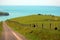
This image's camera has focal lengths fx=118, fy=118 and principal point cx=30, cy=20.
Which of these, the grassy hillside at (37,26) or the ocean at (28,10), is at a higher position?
the ocean at (28,10)

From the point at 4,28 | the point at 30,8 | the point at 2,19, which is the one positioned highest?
the point at 30,8

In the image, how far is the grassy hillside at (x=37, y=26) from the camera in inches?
83.6

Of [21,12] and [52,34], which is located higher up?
[21,12]

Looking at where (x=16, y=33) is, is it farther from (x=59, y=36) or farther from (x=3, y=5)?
(x=59, y=36)

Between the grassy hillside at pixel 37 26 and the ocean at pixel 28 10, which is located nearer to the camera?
the grassy hillside at pixel 37 26

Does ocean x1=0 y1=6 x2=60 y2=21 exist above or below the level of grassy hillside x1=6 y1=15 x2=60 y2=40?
above

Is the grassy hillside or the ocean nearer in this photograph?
the grassy hillside

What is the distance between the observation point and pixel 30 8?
7.52ft

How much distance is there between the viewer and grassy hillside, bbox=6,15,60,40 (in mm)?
2123

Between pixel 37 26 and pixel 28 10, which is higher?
pixel 28 10

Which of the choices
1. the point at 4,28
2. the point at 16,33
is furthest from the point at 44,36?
the point at 4,28

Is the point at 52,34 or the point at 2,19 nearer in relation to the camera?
the point at 52,34

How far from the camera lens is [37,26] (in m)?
2.22
